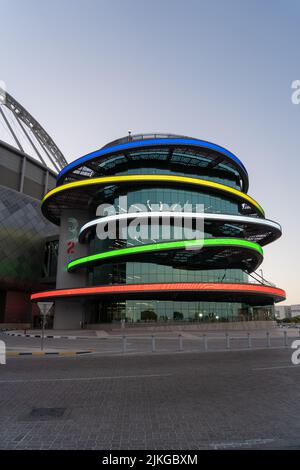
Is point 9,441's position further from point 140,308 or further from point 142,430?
point 140,308

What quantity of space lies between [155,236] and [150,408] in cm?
3369

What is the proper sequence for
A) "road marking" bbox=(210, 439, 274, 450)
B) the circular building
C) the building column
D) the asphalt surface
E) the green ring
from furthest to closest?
the building column
the circular building
the green ring
the asphalt surface
"road marking" bbox=(210, 439, 274, 450)

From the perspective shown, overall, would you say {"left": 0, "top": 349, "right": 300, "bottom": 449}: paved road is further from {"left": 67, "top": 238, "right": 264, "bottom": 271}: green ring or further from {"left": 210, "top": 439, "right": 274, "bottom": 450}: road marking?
{"left": 67, "top": 238, "right": 264, "bottom": 271}: green ring

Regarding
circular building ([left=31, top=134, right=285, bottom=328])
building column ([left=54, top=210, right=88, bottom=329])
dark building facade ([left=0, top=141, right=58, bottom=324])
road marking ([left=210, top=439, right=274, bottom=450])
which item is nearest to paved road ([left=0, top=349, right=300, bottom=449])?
road marking ([left=210, top=439, right=274, bottom=450])

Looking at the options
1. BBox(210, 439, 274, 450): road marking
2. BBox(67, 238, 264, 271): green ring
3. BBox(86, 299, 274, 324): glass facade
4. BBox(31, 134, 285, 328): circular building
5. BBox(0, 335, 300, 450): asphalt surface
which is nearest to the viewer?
A: BBox(210, 439, 274, 450): road marking

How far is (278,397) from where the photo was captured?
7.64 meters

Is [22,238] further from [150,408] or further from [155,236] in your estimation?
[150,408]

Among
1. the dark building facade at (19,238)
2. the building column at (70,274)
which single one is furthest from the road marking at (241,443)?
the dark building facade at (19,238)

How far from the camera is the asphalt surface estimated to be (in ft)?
16.1

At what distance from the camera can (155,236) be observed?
40.1m

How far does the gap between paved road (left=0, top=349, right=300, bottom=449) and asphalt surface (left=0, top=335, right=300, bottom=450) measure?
0.02 m

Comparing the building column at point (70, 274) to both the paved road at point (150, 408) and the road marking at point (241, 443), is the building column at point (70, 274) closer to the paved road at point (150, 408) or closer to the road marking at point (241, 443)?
the paved road at point (150, 408)

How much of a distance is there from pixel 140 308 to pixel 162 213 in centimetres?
1309
